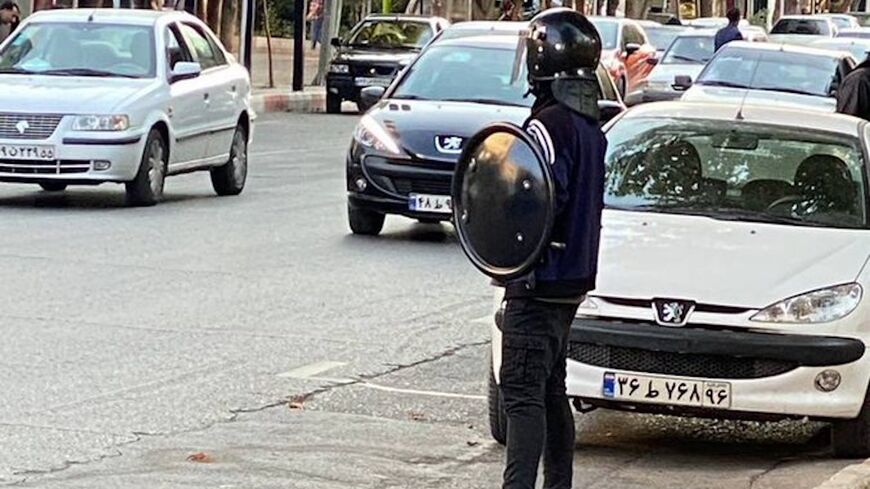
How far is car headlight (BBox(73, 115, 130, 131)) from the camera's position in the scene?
16.4m

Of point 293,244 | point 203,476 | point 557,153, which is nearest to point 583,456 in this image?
point 203,476

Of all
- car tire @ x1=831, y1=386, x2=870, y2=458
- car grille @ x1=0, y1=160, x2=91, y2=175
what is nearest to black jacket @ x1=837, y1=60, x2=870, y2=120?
car grille @ x1=0, y1=160, x2=91, y2=175


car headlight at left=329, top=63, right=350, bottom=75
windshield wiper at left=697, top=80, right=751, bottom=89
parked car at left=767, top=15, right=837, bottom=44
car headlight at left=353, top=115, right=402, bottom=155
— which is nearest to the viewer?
car headlight at left=353, top=115, right=402, bottom=155

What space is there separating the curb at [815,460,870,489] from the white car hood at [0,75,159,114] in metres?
10.2

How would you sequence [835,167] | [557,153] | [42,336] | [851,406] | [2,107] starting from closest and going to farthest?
[557,153]
[851,406]
[835,167]
[42,336]
[2,107]

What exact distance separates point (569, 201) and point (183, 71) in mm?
11804

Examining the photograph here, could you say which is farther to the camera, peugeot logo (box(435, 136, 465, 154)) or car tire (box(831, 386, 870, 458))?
peugeot logo (box(435, 136, 465, 154))

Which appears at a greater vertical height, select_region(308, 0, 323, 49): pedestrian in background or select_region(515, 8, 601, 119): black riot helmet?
select_region(515, 8, 601, 119): black riot helmet

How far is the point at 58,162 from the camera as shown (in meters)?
16.4

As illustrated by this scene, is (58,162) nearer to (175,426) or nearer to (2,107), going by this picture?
(2,107)

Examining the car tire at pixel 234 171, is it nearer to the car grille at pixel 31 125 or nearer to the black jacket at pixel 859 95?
the car grille at pixel 31 125

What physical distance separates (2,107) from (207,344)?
6.73 meters

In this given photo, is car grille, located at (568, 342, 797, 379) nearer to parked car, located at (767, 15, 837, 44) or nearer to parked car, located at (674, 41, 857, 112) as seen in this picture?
parked car, located at (674, 41, 857, 112)

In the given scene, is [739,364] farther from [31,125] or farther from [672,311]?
[31,125]
